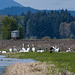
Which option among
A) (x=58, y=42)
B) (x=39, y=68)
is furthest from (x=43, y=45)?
(x=39, y=68)

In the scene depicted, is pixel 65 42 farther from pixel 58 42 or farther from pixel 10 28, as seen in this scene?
pixel 10 28

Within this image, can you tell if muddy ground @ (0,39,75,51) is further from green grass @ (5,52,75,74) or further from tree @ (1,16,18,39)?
tree @ (1,16,18,39)

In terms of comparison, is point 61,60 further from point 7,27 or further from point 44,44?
point 7,27

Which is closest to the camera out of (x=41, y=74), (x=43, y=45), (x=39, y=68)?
(x=41, y=74)

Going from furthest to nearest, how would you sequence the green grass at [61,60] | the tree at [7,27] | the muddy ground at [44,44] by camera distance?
the tree at [7,27] → the muddy ground at [44,44] → the green grass at [61,60]

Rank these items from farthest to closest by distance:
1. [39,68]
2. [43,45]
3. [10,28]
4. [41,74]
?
[10,28] < [43,45] < [39,68] < [41,74]

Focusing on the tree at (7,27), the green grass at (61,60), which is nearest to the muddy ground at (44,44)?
the green grass at (61,60)

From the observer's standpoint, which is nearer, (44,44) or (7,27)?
(44,44)

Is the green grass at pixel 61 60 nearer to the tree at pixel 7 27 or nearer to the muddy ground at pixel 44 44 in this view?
the muddy ground at pixel 44 44

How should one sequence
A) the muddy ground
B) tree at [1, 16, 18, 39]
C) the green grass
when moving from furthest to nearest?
tree at [1, 16, 18, 39] < the muddy ground < the green grass

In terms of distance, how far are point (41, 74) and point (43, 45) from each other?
48907 mm

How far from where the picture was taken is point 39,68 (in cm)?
2767

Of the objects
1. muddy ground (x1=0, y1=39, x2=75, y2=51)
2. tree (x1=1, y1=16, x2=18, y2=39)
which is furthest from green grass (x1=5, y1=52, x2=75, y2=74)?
tree (x1=1, y1=16, x2=18, y2=39)

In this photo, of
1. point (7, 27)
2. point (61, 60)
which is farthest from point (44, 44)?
point (7, 27)
